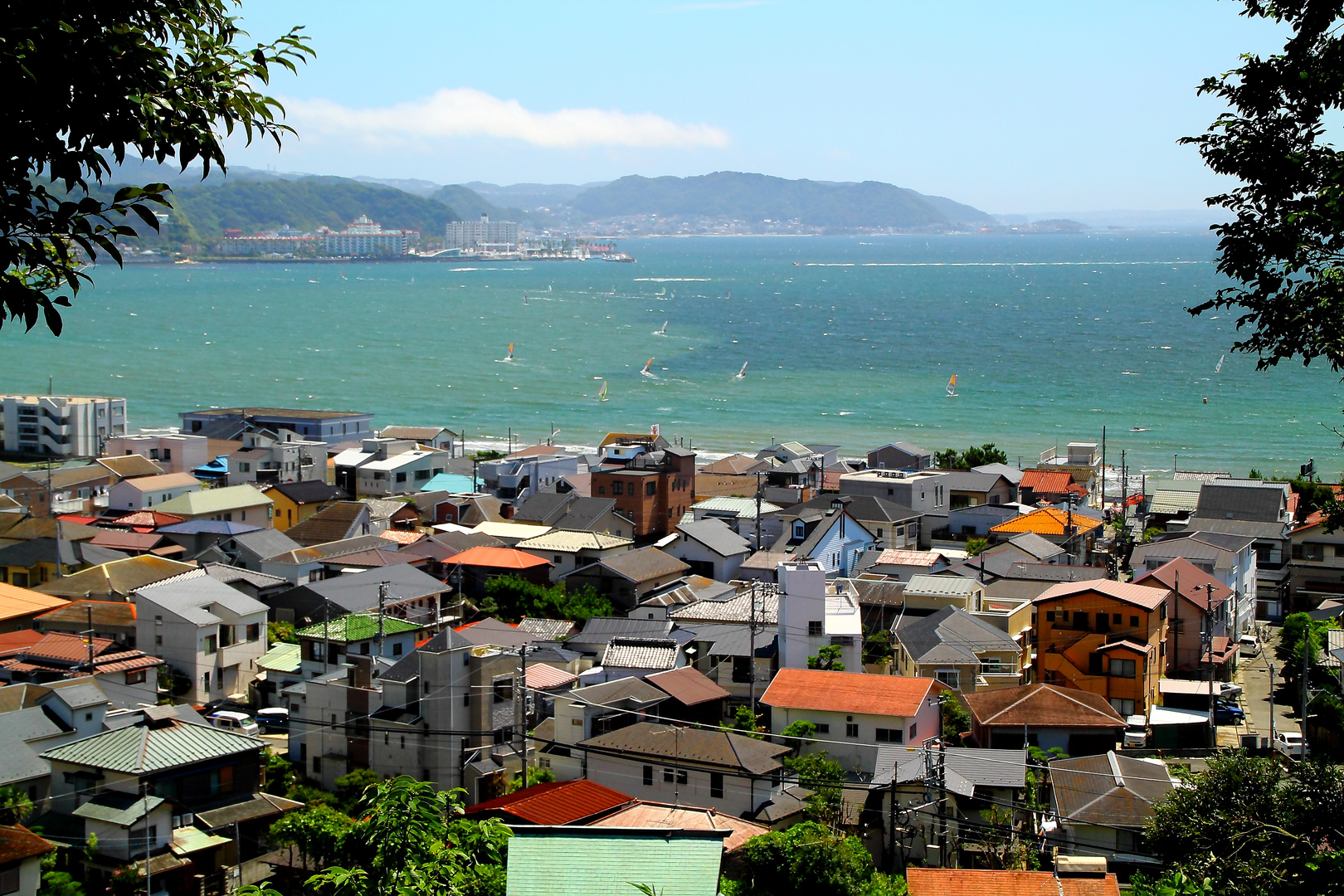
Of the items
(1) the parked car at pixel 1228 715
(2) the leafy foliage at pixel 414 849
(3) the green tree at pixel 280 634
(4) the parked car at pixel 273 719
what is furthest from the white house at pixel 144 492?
(2) the leafy foliage at pixel 414 849

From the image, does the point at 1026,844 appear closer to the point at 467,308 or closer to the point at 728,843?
the point at 728,843

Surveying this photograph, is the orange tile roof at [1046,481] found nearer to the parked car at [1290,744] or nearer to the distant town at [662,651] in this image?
the distant town at [662,651]

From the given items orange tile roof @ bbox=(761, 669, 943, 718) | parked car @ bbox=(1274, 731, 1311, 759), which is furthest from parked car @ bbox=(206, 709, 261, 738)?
parked car @ bbox=(1274, 731, 1311, 759)

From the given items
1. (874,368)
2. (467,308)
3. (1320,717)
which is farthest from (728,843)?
(467,308)

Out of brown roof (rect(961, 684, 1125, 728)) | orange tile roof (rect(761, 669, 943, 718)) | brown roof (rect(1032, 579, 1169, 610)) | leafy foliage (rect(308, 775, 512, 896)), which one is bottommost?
brown roof (rect(961, 684, 1125, 728))

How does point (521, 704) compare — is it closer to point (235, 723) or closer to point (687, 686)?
point (687, 686)

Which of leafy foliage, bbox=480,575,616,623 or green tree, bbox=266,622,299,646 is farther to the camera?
leafy foliage, bbox=480,575,616,623

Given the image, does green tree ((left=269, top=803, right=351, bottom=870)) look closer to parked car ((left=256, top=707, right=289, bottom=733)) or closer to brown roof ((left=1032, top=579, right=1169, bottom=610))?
parked car ((left=256, top=707, right=289, bottom=733))
